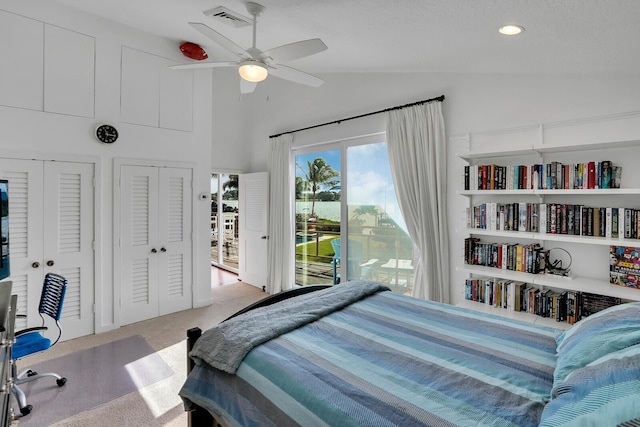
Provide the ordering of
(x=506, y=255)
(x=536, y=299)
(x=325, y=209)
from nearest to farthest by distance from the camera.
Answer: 1. (x=536, y=299)
2. (x=506, y=255)
3. (x=325, y=209)

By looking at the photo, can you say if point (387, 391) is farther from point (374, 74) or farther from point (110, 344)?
point (374, 74)

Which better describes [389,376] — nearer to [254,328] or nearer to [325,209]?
[254,328]

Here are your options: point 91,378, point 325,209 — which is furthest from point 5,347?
point 325,209

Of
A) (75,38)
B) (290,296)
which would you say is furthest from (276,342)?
(75,38)

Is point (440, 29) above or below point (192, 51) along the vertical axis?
below

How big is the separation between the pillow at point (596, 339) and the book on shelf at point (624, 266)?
39.9 inches

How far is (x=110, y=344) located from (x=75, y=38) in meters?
3.07

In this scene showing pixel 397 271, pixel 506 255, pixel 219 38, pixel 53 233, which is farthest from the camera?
pixel 397 271

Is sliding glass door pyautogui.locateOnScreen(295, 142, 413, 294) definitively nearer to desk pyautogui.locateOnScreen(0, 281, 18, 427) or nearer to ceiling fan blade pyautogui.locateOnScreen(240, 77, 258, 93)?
ceiling fan blade pyautogui.locateOnScreen(240, 77, 258, 93)

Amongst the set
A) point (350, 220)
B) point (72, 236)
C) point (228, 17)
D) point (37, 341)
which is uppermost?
point (228, 17)

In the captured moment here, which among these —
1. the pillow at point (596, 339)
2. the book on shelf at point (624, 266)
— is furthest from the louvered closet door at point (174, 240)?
the book on shelf at point (624, 266)

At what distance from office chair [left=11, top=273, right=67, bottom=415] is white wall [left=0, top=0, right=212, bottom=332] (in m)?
0.97

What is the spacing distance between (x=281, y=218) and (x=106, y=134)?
7.94ft

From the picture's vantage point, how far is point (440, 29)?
225 centimetres
